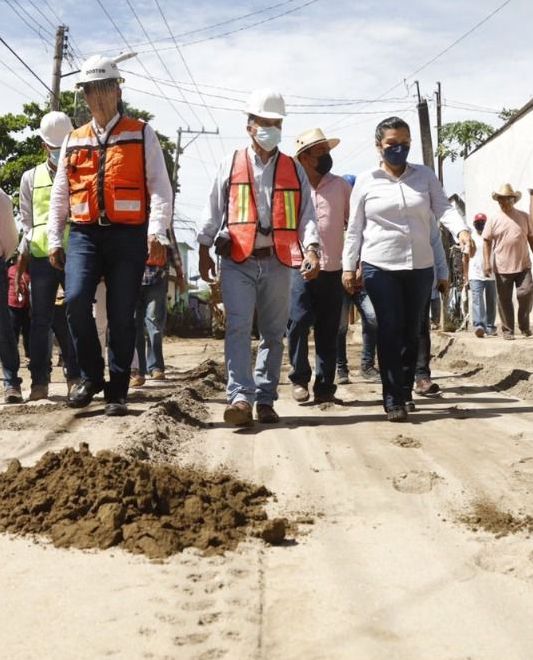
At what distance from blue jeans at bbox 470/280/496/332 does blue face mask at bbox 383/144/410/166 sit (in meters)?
8.08

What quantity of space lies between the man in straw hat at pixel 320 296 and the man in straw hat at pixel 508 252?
5.38 m

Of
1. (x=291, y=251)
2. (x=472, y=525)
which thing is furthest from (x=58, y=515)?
(x=291, y=251)

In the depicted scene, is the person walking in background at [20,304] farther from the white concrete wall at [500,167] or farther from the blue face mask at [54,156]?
the white concrete wall at [500,167]

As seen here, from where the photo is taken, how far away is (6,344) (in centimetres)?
718

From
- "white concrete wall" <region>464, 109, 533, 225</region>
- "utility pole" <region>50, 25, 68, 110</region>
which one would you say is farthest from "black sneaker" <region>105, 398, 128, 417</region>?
"utility pole" <region>50, 25, 68, 110</region>

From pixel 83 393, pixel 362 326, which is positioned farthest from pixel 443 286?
pixel 83 393

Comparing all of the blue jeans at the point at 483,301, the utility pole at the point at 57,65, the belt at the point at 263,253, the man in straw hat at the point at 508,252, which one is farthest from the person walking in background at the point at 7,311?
the utility pole at the point at 57,65

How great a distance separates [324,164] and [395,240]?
127cm

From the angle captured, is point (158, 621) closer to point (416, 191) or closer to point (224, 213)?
point (224, 213)

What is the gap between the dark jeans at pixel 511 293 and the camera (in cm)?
1208

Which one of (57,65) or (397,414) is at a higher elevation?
(57,65)

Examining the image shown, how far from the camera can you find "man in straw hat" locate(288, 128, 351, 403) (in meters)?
7.02

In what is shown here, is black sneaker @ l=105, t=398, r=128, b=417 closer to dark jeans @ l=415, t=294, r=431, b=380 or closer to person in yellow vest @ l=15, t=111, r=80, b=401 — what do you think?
person in yellow vest @ l=15, t=111, r=80, b=401

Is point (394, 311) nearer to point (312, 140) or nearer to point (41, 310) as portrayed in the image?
point (312, 140)
